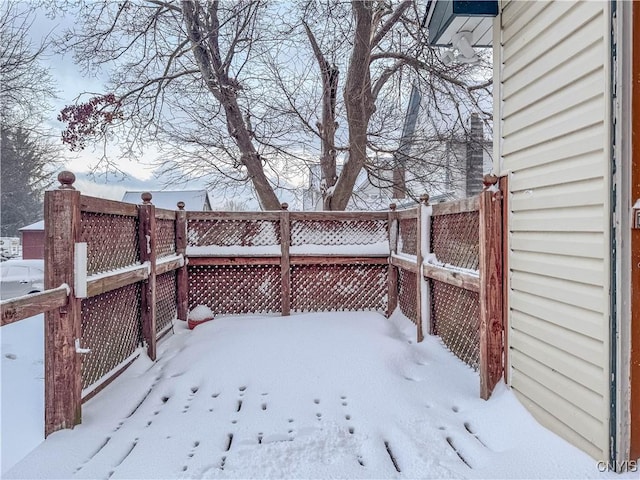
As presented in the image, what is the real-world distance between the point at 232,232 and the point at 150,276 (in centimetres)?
159

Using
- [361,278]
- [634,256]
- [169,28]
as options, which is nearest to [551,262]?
[634,256]

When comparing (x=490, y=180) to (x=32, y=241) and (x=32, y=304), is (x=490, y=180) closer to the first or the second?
(x=32, y=304)

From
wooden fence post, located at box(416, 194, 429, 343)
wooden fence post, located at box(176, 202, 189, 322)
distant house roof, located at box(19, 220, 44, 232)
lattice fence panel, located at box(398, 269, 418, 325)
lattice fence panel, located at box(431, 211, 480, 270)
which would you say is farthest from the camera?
distant house roof, located at box(19, 220, 44, 232)

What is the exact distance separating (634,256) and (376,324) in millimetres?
2978

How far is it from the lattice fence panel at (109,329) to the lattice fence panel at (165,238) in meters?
0.70

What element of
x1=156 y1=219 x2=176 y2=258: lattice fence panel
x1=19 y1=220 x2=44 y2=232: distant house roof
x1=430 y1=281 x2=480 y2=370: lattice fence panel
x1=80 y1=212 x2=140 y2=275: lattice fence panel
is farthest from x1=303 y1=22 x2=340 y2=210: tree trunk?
x1=19 y1=220 x2=44 y2=232: distant house roof

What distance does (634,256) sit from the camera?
5.52 feet

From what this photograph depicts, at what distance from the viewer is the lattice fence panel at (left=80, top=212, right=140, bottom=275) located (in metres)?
2.73

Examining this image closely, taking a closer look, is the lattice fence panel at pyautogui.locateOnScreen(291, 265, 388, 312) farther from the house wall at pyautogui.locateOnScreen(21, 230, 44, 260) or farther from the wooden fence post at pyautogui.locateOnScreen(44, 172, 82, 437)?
the house wall at pyautogui.locateOnScreen(21, 230, 44, 260)

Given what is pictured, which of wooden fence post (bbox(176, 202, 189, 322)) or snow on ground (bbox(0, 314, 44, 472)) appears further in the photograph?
wooden fence post (bbox(176, 202, 189, 322))

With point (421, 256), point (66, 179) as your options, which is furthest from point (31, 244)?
point (421, 256)

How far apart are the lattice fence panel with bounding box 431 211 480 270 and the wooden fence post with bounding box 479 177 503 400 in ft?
0.74

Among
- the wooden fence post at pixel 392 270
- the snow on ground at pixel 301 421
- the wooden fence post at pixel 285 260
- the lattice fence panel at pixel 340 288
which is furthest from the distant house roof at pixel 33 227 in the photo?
the wooden fence post at pixel 392 270

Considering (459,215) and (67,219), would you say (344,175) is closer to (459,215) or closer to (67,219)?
(459,215)
